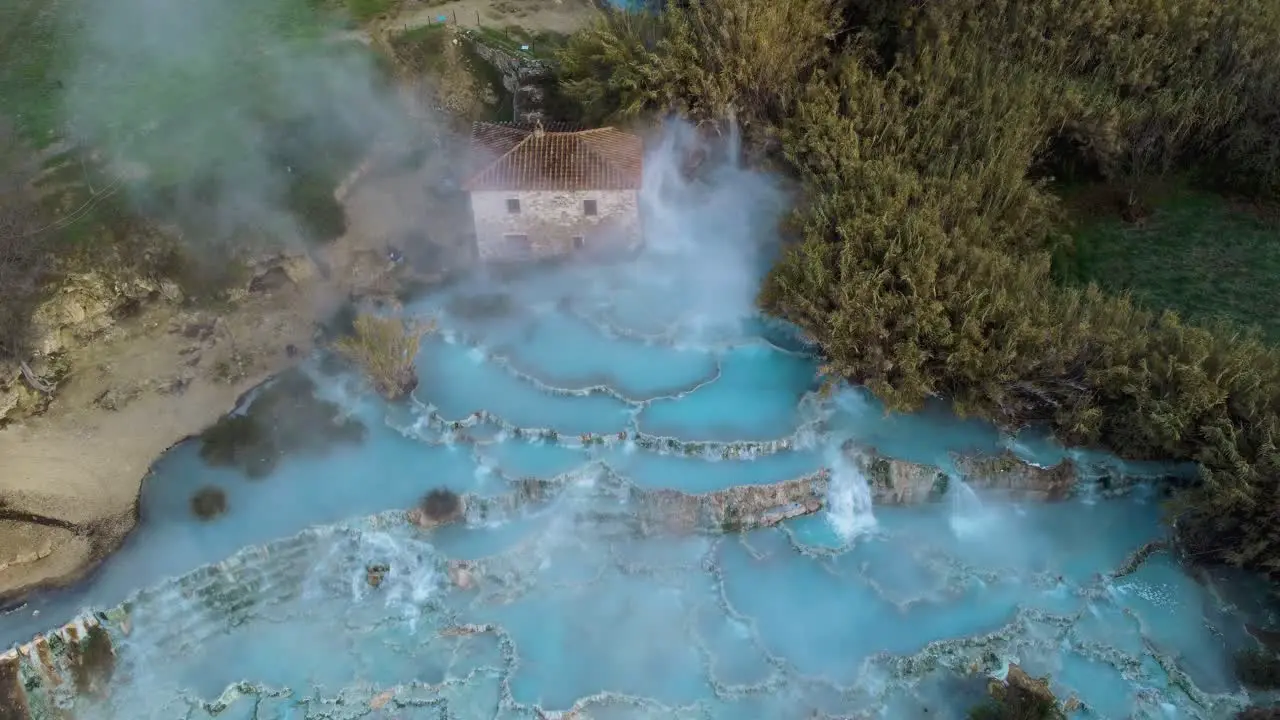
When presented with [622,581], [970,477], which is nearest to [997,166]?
[970,477]

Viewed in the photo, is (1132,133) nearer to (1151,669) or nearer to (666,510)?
(1151,669)

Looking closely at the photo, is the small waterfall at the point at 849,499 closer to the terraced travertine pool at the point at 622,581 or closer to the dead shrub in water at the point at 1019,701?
the terraced travertine pool at the point at 622,581

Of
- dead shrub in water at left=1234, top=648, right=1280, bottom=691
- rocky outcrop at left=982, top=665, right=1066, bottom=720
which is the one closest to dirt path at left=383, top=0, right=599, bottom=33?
rocky outcrop at left=982, top=665, right=1066, bottom=720

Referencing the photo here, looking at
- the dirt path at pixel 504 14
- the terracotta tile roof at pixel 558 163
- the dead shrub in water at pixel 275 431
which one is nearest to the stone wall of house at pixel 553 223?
the terracotta tile roof at pixel 558 163

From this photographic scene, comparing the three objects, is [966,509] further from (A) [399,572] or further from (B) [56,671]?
(B) [56,671]

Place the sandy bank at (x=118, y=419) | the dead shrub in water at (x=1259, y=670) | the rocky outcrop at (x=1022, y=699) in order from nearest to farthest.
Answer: the rocky outcrop at (x=1022, y=699), the dead shrub in water at (x=1259, y=670), the sandy bank at (x=118, y=419)

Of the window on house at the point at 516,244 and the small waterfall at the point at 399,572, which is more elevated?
the window on house at the point at 516,244
